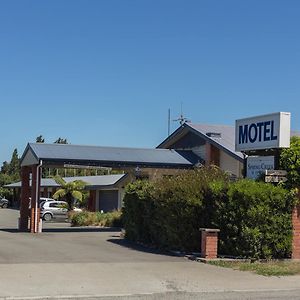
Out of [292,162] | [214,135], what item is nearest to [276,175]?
[292,162]

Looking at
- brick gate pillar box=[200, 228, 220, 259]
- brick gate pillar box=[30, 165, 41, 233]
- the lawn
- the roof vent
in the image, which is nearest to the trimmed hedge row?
brick gate pillar box=[200, 228, 220, 259]

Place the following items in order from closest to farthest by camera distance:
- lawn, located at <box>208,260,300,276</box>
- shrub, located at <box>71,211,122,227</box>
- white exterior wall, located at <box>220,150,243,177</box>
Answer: lawn, located at <box>208,260,300,276</box>
white exterior wall, located at <box>220,150,243,177</box>
shrub, located at <box>71,211,122,227</box>

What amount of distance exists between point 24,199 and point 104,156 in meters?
5.25

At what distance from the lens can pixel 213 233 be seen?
57.5ft

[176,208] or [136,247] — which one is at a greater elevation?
[176,208]

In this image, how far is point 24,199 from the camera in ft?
106

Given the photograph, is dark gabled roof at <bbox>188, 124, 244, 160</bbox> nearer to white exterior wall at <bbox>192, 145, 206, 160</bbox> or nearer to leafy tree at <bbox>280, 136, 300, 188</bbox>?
white exterior wall at <bbox>192, 145, 206, 160</bbox>

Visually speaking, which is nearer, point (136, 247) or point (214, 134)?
point (136, 247)

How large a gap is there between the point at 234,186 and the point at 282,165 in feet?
6.43

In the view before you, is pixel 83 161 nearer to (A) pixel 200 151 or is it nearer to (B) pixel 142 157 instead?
(B) pixel 142 157

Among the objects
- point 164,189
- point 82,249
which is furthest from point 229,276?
point 82,249

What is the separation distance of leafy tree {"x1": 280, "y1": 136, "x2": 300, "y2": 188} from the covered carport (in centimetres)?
1097

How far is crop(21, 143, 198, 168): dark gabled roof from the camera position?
2930 cm

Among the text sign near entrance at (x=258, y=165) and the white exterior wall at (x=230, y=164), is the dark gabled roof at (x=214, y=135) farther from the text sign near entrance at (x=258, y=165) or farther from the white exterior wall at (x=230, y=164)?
the text sign near entrance at (x=258, y=165)
